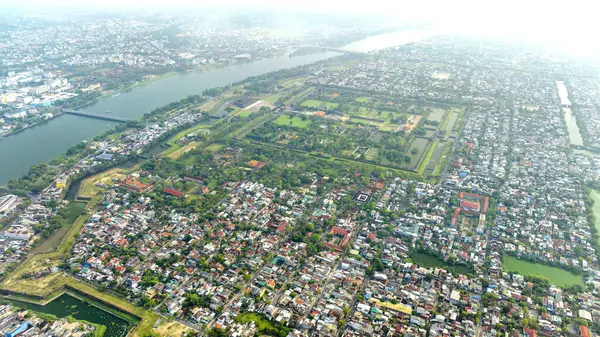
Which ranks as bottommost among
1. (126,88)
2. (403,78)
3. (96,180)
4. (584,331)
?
(584,331)

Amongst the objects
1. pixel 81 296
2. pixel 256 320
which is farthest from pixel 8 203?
pixel 256 320

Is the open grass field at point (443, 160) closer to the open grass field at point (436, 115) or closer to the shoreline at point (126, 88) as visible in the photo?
the open grass field at point (436, 115)

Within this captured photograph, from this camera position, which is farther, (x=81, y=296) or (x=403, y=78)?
(x=403, y=78)

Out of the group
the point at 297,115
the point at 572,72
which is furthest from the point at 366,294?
the point at 572,72

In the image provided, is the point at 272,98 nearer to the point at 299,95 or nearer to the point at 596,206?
the point at 299,95

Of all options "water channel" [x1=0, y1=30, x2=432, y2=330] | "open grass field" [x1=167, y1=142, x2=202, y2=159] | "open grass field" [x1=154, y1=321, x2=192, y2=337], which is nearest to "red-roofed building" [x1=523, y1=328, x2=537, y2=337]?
"open grass field" [x1=154, y1=321, x2=192, y2=337]
